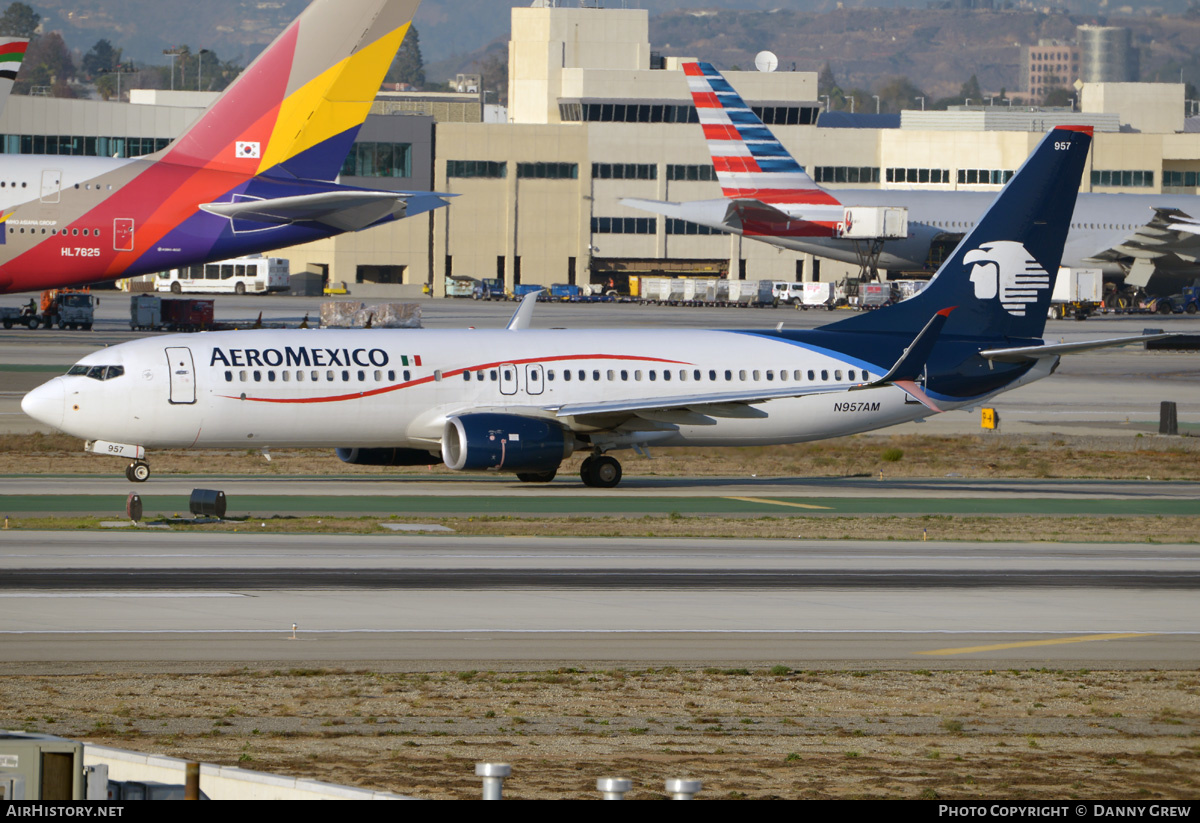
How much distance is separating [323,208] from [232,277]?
9212 centimetres

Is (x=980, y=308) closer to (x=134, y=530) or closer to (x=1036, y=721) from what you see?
(x=134, y=530)

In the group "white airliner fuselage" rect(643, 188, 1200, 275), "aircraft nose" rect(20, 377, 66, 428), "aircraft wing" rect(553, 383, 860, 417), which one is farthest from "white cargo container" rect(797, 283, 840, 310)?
"aircraft nose" rect(20, 377, 66, 428)

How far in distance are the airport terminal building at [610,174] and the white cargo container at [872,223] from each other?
43.7 meters

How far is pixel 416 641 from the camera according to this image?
78.0 feet

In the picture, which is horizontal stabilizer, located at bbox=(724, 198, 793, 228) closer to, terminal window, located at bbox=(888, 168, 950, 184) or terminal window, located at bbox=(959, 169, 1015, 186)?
terminal window, located at bbox=(888, 168, 950, 184)

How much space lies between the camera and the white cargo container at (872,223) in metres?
122

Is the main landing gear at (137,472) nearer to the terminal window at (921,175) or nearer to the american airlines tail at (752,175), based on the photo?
the american airlines tail at (752,175)

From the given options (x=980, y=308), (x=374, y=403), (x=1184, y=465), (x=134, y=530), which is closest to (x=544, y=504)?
(x=374, y=403)

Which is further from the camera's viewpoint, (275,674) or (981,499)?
(981,499)

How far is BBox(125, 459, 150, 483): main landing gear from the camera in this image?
142ft

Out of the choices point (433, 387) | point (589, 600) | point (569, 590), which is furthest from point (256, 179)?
point (589, 600)

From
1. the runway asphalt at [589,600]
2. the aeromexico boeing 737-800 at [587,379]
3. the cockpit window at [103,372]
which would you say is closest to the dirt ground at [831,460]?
the aeromexico boeing 737-800 at [587,379]

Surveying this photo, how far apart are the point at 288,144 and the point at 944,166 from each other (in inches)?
4963

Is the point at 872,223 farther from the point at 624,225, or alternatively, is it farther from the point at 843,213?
the point at 624,225
